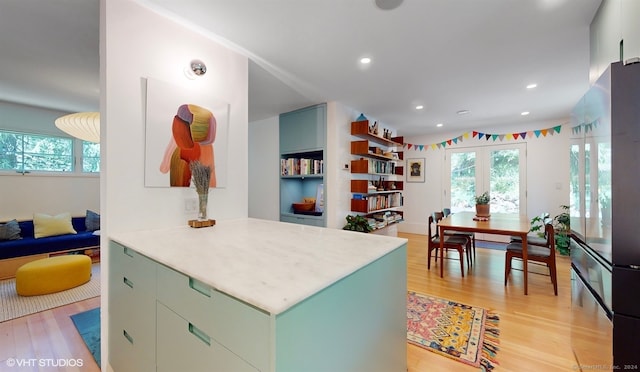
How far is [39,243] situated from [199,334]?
13.2ft

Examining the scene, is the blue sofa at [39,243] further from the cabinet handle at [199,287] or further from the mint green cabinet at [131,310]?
the cabinet handle at [199,287]

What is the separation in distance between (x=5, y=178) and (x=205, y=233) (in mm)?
4256

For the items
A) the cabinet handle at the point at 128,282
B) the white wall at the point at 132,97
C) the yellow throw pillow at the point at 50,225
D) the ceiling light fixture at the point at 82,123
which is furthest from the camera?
the yellow throw pillow at the point at 50,225

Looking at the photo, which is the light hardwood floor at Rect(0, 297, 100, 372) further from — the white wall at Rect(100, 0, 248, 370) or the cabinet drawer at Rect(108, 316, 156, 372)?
the white wall at Rect(100, 0, 248, 370)

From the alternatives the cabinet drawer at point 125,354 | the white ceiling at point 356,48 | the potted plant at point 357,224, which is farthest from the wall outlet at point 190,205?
the potted plant at point 357,224

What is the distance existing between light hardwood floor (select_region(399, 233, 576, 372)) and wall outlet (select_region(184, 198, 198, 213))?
1.80 meters

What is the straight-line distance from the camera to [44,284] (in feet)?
8.75

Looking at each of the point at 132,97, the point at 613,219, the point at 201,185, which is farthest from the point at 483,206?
the point at 132,97

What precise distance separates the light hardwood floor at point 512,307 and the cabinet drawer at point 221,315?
1363 millimetres

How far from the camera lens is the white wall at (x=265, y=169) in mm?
4355

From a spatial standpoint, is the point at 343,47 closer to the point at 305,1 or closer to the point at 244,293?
the point at 305,1

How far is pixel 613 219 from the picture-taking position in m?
1.13

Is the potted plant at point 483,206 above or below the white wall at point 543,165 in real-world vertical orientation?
below

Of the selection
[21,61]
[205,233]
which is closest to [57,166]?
[21,61]
